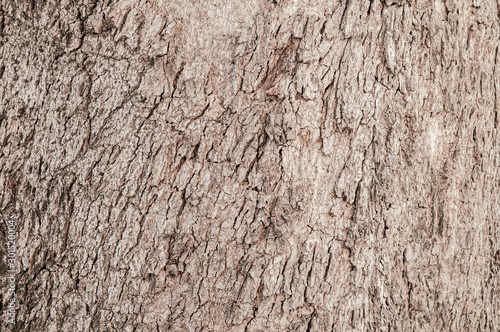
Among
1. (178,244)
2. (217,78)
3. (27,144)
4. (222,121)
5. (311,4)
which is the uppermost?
(311,4)

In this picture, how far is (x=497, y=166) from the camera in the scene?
2.05 m

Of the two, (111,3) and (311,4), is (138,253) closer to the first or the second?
(111,3)

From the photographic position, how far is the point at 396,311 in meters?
1.75

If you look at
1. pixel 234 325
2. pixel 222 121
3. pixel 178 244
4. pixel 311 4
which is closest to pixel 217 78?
pixel 222 121

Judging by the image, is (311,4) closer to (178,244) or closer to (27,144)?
(178,244)

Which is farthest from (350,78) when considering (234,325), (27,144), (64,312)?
(64,312)

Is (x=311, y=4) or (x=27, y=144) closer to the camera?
(x=311, y=4)

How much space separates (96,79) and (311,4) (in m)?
0.88

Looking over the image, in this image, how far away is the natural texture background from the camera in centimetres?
164

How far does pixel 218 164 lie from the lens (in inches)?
64.6

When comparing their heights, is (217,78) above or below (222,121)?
above

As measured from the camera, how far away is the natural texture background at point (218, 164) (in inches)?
64.4

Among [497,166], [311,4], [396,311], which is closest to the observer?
[311,4]

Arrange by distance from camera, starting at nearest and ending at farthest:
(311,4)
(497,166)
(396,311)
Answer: (311,4) < (396,311) < (497,166)
